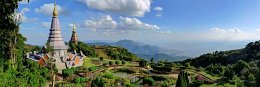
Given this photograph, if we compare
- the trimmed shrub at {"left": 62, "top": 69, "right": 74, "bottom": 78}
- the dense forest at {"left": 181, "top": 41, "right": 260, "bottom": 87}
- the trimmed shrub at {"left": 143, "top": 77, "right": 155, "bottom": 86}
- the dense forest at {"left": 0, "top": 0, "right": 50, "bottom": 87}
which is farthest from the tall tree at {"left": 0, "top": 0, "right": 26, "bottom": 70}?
the dense forest at {"left": 181, "top": 41, "right": 260, "bottom": 87}

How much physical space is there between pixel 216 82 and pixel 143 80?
9602 mm

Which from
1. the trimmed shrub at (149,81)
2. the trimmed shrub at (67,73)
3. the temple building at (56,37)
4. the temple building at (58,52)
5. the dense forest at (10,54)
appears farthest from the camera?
the temple building at (56,37)

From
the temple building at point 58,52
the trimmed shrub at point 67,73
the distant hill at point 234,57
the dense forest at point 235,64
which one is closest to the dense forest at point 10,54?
the trimmed shrub at point 67,73

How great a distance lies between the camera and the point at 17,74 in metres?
35.0

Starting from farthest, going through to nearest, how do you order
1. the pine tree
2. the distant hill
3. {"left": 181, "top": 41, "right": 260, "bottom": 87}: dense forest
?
1. the distant hill
2. {"left": 181, "top": 41, "right": 260, "bottom": 87}: dense forest
3. the pine tree

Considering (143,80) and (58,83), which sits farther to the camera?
(143,80)

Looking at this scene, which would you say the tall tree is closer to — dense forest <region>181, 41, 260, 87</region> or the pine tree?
the pine tree

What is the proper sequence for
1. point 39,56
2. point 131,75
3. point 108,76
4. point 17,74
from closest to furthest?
point 17,74
point 108,76
point 131,75
point 39,56

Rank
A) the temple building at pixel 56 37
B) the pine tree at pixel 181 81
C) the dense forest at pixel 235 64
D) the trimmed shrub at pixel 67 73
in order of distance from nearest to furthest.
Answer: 1. the pine tree at pixel 181 81
2. the trimmed shrub at pixel 67 73
3. the dense forest at pixel 235 64
4. the temple building at pixel 56 37

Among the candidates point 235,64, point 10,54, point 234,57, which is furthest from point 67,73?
point 234,57

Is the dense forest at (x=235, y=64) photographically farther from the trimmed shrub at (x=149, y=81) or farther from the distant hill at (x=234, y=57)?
the trimmed shrub at (x=149, y=81)

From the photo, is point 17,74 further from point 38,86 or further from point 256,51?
point 256,51

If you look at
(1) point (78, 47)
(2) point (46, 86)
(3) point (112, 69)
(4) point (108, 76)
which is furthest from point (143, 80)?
(1) point (78, 47)

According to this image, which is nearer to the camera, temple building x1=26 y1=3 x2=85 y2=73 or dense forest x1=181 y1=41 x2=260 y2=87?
dense forest x1=181 y1=41 x2=260 y2=87
